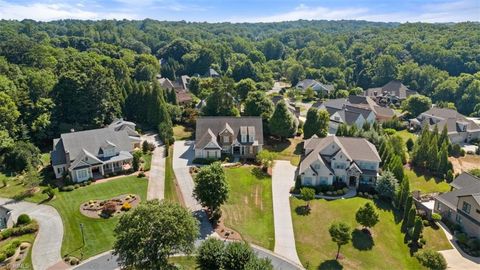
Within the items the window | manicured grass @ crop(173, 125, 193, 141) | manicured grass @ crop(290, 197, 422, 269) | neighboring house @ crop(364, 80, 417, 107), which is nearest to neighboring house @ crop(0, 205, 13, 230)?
manicured grass @ crop(290, 197, 422, 269)

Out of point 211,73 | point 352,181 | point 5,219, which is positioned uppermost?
point 211,73

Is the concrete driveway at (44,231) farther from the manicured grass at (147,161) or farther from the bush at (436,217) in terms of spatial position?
the bush at (436,217)

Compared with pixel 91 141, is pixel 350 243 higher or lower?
lower

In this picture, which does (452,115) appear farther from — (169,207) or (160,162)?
(169,207)

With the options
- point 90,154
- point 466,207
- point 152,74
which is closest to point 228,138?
point 90,154

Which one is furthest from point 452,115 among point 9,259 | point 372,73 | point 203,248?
point 9,259

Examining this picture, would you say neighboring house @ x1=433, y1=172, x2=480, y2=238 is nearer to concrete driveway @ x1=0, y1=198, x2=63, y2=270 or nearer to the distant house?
concrete driveway @ x1=0, y1=198, x2=63, y2=270

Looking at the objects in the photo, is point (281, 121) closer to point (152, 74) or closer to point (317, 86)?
point (317, 86)
